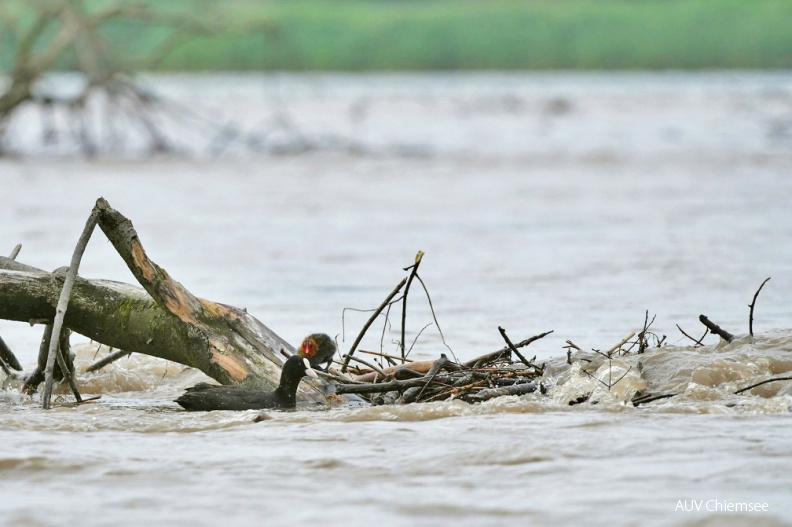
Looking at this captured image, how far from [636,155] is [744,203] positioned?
11.2 meters

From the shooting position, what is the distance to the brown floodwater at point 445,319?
18.5 ft

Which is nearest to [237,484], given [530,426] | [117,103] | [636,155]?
[530,426]

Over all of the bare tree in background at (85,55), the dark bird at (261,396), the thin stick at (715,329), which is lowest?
the dark bird at (261,396)

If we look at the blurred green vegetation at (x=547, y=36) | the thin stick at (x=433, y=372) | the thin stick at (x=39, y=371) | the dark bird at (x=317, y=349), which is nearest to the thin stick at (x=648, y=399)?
the thin stick at (x=433, y=372)

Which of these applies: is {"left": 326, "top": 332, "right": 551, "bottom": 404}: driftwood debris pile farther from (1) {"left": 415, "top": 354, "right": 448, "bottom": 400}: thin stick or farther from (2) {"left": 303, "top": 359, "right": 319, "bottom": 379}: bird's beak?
(2) {"left": 303, "top": 359, "right": 319, "bottom": 379}: bird's beak

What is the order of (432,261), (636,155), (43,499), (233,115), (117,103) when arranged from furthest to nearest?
(233,115) < (636,155) < (117,103) < (432,261) < (43,499)

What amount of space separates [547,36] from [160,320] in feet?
274

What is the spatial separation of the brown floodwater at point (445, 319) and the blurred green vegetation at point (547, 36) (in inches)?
1980

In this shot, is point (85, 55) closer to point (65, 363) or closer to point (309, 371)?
point (65, 363)

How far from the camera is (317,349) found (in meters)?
7.43

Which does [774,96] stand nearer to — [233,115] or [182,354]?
[233,115]

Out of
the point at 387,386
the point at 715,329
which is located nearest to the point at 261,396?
the point at 387,386

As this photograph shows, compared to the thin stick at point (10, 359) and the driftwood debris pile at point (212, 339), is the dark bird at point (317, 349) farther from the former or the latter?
the thin stick at point (10, 359)

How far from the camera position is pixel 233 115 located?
1948 inches
